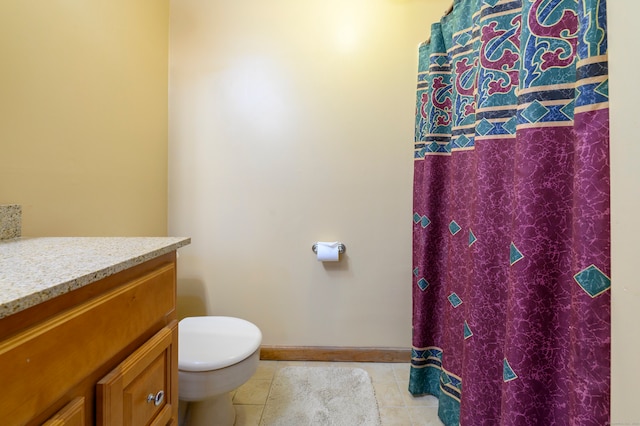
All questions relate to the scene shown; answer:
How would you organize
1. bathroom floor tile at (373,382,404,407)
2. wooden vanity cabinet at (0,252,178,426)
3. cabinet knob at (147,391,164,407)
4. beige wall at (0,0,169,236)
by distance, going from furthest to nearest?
bathroom floor tile at (373,382,404,407) → beige wall at (0,0,169,236) → cabinet knob at (147,391,164,407) → wooden vanity cabinet at (0,252,178,426)

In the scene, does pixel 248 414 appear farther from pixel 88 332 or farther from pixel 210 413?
pixel 88 332

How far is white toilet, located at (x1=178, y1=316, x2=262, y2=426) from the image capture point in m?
0.95

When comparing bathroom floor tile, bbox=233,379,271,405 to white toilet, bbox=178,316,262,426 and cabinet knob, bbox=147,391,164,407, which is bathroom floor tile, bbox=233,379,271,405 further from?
cabinet knob, bbox=147,391,164,407

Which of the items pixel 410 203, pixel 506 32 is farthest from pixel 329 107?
pixel 506 32

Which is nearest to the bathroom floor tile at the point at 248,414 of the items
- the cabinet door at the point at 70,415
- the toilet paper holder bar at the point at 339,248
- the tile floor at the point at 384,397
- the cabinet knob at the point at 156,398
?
the tile floor at the point at 384,397

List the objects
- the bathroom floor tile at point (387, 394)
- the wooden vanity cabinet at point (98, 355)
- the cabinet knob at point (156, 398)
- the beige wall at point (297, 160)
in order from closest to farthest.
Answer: the wooden vanity cabinet at point (98, 355) → the cabinet knob at point (156, 398) → the bathroom floor tile at point (387, 394) → the beige wall at point (297, 160)

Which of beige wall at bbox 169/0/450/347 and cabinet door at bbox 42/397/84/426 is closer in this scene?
cabinet door at bbox 42/397/84/426

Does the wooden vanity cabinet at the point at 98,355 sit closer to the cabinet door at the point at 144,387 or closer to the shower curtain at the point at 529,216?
the cabinet door at the point at 144,387

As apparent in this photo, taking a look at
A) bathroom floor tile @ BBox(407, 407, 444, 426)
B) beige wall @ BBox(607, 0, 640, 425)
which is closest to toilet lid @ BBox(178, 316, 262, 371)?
bathroom floor tile @ BBox(407, 407, 444, 426)

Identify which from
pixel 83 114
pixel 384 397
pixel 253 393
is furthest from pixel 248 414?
pixel 83 114

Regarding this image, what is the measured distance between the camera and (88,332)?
1.57 feet

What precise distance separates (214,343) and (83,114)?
1.06 meters

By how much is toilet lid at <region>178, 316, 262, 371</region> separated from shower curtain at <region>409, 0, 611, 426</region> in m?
0.85

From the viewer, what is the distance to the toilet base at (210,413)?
1.10 metres
